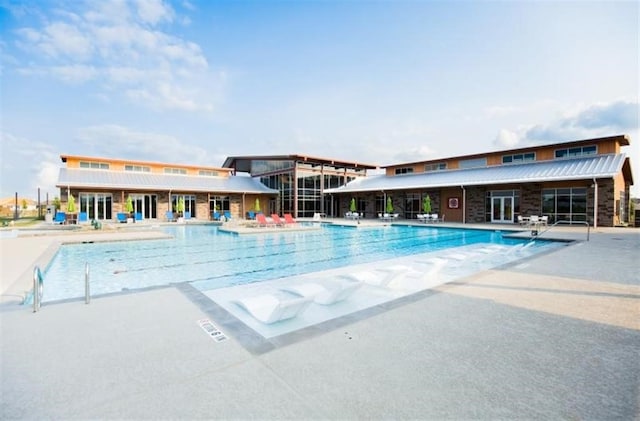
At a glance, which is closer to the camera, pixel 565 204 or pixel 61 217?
pixel 565 204

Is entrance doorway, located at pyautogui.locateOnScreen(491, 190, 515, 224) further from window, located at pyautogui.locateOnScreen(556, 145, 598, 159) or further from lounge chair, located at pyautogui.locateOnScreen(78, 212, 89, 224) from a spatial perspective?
lounge chair, located at pyautogui.locateOnScreen(78, 212, 89, 224)

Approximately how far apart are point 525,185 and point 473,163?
4876mm

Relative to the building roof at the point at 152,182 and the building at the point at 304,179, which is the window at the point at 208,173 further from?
the building at the point at 304,179

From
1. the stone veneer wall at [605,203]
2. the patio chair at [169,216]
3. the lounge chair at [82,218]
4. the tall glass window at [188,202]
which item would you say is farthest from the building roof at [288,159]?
the stone veneer wall at [605,203]

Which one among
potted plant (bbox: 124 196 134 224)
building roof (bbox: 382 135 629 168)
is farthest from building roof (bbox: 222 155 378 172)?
potted plant (bbox: 124 196 134 224)

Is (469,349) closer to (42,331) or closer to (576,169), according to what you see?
(42,331)

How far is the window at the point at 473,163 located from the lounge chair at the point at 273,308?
23080 millimetres

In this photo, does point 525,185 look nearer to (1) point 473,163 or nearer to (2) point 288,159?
(1) point 473,163

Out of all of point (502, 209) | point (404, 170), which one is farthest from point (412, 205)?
point (502, 209)

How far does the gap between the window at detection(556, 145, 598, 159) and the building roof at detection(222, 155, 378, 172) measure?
16.3 meters

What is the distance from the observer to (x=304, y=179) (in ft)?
96.8

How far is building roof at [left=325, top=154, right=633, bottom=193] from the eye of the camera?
16875mm

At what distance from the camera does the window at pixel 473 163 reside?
77.0ft

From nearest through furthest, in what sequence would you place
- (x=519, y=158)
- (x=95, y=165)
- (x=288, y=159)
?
(x=519, y=158), (x=95, y=165), (x=288, y=159)
